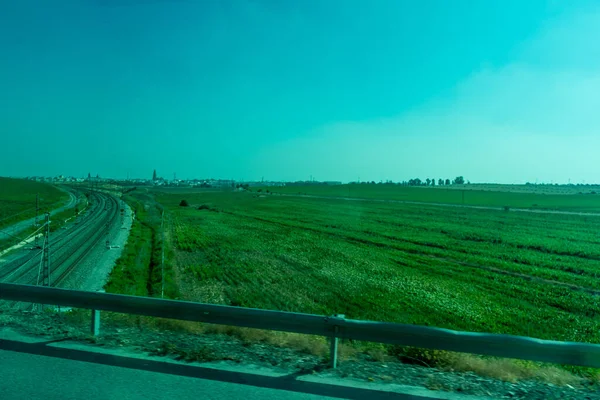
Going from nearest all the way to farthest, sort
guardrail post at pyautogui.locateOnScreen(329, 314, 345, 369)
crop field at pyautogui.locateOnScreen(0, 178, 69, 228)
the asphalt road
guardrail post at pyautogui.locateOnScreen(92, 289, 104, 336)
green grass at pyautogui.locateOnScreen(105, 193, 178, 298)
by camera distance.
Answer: the asphalt road → guardrail post at pyautogui.locateOnScreen(329, 314, 345, 369) → guardrail post at pyautogui.locateOnScreen(92, 289, 104, 336) → green grass at pyautogui.locateOnScreen(105, 193, 178, 298) → crop field at pyautogui.locateOnScreen(0, 178, 69, 228)

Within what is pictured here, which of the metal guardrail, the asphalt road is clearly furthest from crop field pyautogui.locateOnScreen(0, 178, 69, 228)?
the asphalt road

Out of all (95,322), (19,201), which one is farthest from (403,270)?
(19,201)

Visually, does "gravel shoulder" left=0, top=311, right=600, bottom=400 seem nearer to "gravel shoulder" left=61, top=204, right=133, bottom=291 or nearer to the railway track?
the railway track

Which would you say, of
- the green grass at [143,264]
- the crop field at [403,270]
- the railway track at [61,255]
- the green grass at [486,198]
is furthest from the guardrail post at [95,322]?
the green grass at [486,198]

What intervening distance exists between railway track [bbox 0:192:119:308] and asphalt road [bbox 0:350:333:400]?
9328 mm

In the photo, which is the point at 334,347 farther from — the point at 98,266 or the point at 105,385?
the point at 98,266

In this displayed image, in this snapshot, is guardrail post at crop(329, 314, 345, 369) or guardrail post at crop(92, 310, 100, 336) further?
guardrail post at crop(92, 310, 100, 336)

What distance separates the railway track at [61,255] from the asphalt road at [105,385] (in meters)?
9.33

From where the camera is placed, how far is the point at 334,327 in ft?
18.0

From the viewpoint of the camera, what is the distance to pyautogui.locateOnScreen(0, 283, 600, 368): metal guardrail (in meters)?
4.90

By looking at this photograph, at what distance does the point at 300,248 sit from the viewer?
1150 inches

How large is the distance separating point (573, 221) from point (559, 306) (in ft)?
124

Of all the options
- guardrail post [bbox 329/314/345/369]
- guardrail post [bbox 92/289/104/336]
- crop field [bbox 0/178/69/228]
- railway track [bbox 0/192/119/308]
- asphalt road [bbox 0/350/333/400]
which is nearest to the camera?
asphalt road [bbox 0/350/333/400]

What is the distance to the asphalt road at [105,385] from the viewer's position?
453 cm
